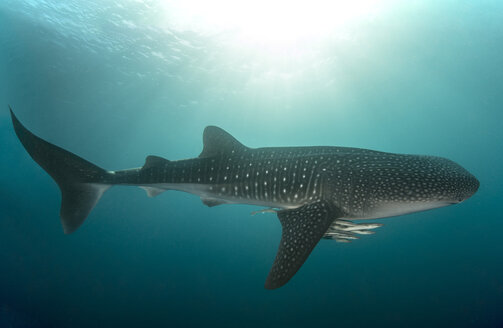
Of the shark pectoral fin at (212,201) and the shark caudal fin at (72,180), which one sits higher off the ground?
the shark caudal fin at (72,180)

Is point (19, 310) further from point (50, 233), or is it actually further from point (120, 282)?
point (50, 233)

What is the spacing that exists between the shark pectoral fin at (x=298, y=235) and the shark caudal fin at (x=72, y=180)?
280 centimetres

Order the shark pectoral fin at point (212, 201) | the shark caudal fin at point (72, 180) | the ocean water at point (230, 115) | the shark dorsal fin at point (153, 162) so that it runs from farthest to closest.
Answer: the ocean water at point (230, 115), the shark dorsal fin at point (153, 162), the shark pectoral fin at point (212, 201), the shark caudal fin at point (72, 180)

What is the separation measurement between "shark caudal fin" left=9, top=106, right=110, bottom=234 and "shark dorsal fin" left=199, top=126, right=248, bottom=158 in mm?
1597

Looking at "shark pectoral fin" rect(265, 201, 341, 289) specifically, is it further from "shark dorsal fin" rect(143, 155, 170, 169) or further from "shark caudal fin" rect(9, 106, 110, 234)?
"shark caudal fin" rect(9, 106, 110, 234)

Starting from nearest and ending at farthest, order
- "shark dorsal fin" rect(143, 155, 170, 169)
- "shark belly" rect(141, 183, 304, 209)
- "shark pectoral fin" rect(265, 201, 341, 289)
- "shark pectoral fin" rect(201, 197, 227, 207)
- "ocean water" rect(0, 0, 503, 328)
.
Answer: "shark pectoral fin" rect(265, 201, 341, 289), "shark belly" rect(141, 183, 304, 209), "shark pectoral fin" rect(201, 197, 227, 207), "shark dorsal fin" rect(143, 155, 170, 169), "ocean water" rect(0, 0, 503, 328)

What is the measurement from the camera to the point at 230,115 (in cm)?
3312

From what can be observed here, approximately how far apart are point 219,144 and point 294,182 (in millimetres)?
1334

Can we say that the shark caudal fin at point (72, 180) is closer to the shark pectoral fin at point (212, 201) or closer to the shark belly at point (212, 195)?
the shark belly at point (212, 195)

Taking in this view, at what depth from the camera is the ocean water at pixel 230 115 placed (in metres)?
13.0

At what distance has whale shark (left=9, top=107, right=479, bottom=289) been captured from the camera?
2271 millimetres

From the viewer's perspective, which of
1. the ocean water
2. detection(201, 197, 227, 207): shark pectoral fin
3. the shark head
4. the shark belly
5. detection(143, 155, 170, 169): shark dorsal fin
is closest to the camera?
the shark head

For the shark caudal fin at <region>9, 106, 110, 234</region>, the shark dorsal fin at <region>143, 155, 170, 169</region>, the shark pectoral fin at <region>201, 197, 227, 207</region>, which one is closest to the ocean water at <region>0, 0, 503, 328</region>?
the shark caudal fin at <region>9, 106, 110, 234</region>

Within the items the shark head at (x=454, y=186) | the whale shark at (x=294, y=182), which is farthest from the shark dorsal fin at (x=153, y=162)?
the shark head at (x=454, y=186)
